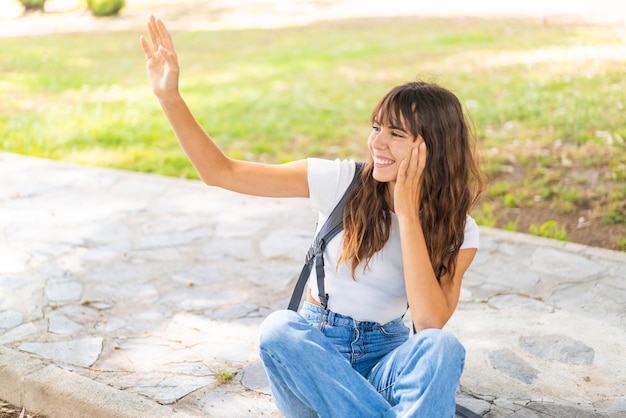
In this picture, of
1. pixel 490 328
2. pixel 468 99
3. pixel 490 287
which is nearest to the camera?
pixel 490 328

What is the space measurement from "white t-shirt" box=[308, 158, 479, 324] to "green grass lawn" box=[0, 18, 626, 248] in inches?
22.3

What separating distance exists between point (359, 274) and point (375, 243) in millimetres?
123

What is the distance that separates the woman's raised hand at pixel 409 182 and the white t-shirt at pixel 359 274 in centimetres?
16

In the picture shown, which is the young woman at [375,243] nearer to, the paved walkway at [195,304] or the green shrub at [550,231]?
the paved walkway at [195,304]

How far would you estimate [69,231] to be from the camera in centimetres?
520

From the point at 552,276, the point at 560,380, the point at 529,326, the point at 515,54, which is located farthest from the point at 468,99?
the point at 560,380

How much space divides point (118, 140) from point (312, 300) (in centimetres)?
510

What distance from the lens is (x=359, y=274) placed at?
2.85 meters

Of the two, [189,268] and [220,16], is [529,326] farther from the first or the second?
[220,16]

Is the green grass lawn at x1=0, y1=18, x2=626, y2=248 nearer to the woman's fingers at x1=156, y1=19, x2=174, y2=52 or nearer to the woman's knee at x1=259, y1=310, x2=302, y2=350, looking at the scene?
the woman's fingers at x1=156, y1=19, x2=174, y2=52

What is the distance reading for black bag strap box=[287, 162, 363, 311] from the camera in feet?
9.45

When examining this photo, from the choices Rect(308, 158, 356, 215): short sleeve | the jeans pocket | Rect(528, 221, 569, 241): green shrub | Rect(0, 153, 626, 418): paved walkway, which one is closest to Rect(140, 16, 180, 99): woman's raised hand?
Rect(308, 158, 356, 215): short sleeve

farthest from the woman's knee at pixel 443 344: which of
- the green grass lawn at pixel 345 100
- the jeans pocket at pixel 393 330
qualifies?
the green grass lawn at pixel 345 100

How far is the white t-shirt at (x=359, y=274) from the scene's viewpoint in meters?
2.86
